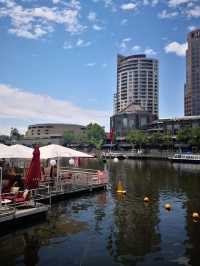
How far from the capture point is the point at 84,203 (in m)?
28.6

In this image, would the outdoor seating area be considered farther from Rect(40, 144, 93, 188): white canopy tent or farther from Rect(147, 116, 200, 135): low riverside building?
Rect(147, 116, 200, 135): low riverside building

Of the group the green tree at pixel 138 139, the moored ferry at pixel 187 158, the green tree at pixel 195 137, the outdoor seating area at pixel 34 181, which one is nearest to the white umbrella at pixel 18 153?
the outdoor seating area at pixel 34 181

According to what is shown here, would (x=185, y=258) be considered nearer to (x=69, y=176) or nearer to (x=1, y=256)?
(x=1, y=256)

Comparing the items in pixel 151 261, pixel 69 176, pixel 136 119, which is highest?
pixel 136 119

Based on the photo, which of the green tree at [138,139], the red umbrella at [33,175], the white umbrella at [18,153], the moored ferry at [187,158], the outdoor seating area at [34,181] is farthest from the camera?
the green tree at [138,139]

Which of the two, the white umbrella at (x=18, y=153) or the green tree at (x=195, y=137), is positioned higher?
the green tree at (x=195, y=137)

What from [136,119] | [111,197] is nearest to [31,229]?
[111,197]

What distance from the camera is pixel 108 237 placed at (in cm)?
1894

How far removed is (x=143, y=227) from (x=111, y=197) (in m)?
10.7

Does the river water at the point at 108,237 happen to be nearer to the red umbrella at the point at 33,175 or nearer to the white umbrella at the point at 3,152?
the red umbrella at the point at 33,175

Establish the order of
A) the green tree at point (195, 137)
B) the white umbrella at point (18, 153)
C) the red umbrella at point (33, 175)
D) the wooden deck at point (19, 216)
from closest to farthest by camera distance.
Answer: the wooden deck at point (19, 216), the red umbrella at point (33, 175), the white umbrella at point (18, 153), the green tree at point (195, 137)

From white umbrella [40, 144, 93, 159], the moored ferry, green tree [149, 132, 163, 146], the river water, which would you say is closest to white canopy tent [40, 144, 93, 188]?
white umbrella [40, 144, 93, 159]

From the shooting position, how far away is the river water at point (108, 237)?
15.7 meters

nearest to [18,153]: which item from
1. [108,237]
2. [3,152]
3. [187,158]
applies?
[3,152]
